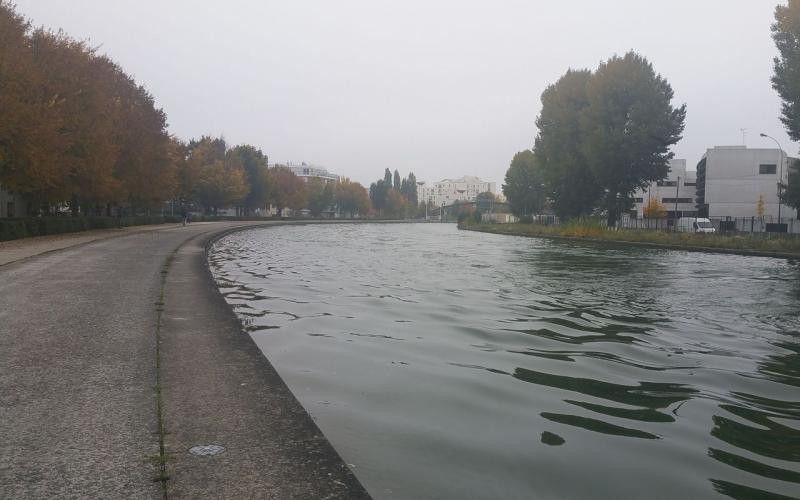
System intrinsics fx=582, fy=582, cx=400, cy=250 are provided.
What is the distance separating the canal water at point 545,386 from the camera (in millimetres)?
3812

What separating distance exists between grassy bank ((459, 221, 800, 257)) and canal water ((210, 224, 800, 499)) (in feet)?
57.6

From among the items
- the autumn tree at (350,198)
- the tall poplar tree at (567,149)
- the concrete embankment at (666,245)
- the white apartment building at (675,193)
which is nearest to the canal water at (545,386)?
the concrete embankment at (666,245)

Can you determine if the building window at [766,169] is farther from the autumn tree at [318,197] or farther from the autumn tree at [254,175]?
the autumn tree at [318,197]

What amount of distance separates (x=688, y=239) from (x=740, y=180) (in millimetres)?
64779

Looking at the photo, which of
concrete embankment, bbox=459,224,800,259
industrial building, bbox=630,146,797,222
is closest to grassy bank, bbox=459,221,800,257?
concrete embankment, bbox=459,224,800,259

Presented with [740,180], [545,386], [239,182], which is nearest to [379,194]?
[239,182]

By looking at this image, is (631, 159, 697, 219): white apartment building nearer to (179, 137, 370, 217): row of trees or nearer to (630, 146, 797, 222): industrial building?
(630, 146, 797, 222): industrial building

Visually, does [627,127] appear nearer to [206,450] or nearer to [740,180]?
[206,450]

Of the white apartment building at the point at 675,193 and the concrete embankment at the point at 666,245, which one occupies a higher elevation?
the white apartment building at the point at 675,193

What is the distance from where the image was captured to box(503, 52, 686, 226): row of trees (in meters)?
44.7

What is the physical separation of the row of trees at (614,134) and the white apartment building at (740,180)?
45.8 metres

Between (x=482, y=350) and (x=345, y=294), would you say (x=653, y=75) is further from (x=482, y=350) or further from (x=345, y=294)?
(x=482, y=350)

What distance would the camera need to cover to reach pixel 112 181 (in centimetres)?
3562

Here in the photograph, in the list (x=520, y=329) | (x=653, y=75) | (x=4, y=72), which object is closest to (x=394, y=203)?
(x=653, y=75)
